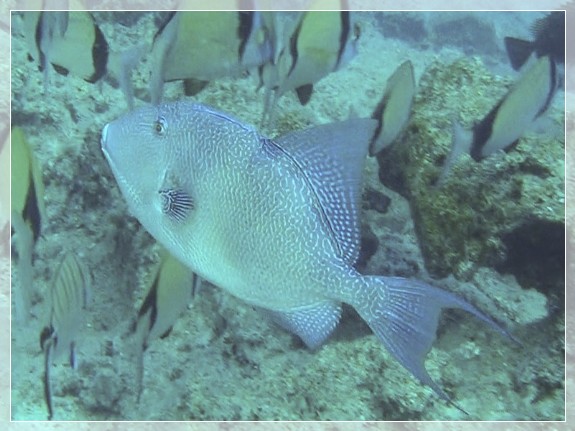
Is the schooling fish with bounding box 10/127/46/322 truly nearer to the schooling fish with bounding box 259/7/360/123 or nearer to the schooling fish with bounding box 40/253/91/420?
the schooling fish with bounding box 40/253/91/420

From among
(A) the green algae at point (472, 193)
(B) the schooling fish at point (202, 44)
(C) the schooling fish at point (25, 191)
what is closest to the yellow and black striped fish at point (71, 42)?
(B) the schooling fish at point (202, 44)

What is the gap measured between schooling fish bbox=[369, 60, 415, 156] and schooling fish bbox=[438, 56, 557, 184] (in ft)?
0.72

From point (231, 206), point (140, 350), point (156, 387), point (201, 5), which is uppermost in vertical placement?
point (201, 5)

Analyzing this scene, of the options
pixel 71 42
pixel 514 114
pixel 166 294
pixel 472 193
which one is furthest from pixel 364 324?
pixel 71 42

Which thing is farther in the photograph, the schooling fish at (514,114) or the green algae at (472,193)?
the green algae at (472,193)

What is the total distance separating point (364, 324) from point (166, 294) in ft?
2.16

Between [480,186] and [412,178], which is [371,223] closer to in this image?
[412,178]

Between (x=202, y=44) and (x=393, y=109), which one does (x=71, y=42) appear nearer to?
(x=202, y=44)

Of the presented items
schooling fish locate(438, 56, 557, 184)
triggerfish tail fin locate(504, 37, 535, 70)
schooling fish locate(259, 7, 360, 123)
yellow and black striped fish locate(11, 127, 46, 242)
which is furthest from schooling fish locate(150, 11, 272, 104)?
triggerfish tail fin locate(504, 37, 535, 70)

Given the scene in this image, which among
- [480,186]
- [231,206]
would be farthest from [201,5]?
→ [480,186]

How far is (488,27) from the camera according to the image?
22.6ft

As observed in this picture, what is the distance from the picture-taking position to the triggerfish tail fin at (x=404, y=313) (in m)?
1.05

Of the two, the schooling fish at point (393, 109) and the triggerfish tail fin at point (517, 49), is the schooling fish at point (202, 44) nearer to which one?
the schooling fish at point (393, 109)

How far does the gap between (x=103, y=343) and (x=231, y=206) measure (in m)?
1.03
